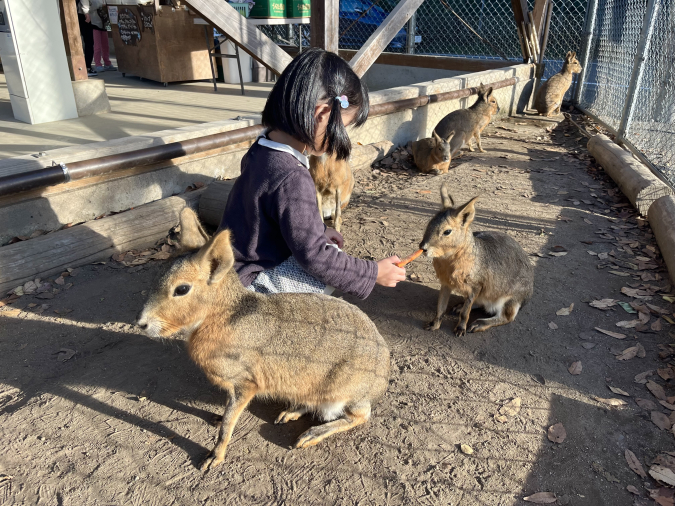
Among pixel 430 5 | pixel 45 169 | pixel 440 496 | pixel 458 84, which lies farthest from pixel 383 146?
pixel 430 5

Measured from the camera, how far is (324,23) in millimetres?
4543

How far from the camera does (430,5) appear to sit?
12.7 metres

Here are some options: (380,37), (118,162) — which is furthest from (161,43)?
(118,162)

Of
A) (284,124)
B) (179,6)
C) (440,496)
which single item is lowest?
(440,496)

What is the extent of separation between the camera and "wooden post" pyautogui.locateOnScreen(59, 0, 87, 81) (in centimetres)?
541

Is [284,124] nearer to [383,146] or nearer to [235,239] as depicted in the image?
[235,239]

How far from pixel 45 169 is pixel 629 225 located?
193 inches

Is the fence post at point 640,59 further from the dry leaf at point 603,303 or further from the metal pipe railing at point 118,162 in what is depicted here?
the metal pipe railing at point 118,162

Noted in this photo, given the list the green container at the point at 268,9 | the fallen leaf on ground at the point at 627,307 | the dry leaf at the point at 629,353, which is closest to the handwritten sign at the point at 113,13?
the green container at the point at 268,9

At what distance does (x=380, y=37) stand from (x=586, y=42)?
6762 mm

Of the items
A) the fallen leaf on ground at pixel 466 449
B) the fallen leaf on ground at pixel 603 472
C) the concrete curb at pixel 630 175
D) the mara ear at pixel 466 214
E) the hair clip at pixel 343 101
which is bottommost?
the fallen leaf on ground at pixel 466 449

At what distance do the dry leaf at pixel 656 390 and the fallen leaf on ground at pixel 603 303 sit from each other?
78 cm

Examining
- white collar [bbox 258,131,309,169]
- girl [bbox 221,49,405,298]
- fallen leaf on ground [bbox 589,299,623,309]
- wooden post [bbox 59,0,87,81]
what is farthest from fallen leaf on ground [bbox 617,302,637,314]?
wooden post [bbox 59,0,87,81]

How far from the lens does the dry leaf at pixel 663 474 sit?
6.96 ft
